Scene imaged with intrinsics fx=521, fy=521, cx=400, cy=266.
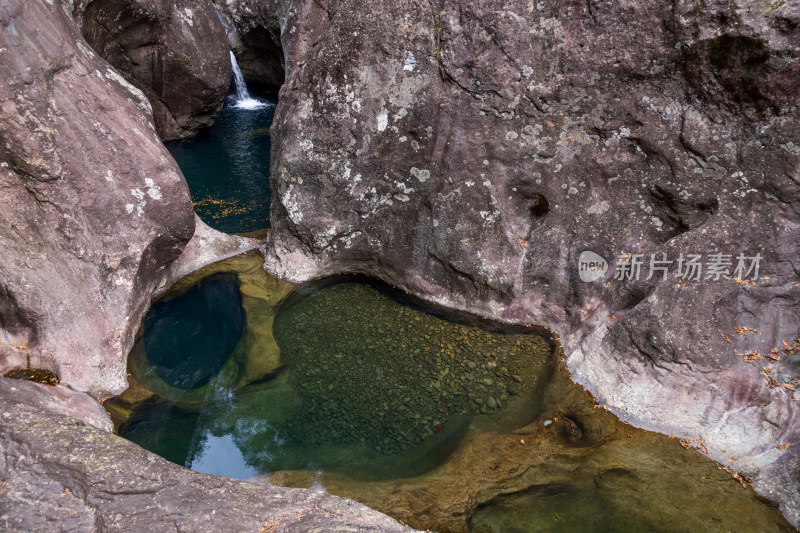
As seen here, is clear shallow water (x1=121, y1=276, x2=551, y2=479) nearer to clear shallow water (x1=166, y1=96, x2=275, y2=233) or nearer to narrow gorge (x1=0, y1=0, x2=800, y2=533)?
narrow gorge (x1=0, y1=0, x2=800, y2=533)

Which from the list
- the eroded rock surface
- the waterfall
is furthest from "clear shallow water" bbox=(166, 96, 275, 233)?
the eroded rock surface

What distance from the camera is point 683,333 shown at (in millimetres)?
5109

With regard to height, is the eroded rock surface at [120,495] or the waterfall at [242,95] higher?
the waterfall at [242,95]

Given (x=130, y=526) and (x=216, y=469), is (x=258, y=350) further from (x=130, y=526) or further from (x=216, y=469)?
(x=130, y=526)

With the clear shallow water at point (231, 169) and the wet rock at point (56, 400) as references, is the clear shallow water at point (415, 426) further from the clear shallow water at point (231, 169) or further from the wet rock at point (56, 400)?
the clear shallow water at point (231, 169)

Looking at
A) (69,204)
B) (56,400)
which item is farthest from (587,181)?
(56,400)

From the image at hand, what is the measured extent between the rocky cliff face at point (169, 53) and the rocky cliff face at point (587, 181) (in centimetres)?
519

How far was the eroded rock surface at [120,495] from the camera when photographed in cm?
315

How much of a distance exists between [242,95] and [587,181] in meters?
14.1

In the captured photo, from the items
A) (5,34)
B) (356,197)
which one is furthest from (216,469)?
(5,34)

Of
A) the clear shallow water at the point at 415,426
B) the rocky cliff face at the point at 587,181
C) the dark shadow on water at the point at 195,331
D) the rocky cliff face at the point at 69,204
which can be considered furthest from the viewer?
the dark shadow on water at the point at 195,331

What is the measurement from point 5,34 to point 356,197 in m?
4.01

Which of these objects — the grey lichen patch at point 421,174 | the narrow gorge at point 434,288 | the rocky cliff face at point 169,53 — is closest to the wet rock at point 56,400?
the narrow gorge at point 434,288

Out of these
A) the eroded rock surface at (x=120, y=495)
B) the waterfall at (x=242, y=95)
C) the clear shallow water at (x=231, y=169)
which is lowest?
the eroded rock surface at (x=120, y=495)
